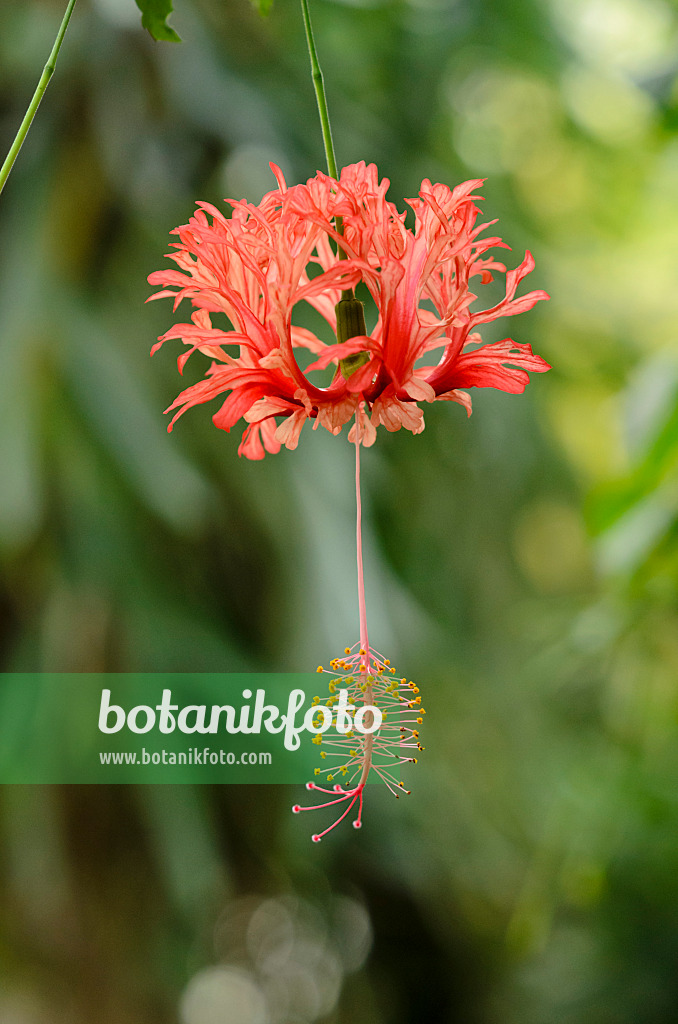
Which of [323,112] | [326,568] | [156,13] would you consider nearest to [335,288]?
[323,112]

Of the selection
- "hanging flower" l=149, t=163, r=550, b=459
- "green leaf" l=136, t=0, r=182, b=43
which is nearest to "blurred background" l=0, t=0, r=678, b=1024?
"hanging flower" l=149, t=163, r=550, b=459

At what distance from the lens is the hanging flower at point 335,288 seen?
0.42 m

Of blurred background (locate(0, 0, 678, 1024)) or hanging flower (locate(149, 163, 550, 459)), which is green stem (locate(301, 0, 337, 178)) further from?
blurred background (locate(0, 0, 678, 1024))

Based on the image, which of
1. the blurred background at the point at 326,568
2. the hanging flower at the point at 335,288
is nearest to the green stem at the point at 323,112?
the hanging flower at the point at 335,288

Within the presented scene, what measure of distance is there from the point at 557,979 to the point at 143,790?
1.27m

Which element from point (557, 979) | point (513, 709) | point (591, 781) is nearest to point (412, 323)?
point (591, 781)

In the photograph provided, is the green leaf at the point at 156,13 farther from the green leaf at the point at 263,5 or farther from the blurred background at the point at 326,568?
the blurred background at the point at 326,568

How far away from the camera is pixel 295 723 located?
1.88 m

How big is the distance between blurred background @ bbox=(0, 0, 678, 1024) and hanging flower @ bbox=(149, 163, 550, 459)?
0.97 metres

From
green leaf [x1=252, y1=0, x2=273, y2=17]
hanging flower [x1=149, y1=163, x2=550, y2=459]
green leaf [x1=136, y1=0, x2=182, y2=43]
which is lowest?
hanging flower [x1=149, y1=163, x2=550, y2=459]

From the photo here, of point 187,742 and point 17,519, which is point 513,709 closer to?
point 187,742

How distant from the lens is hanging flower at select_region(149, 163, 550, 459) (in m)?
0.42

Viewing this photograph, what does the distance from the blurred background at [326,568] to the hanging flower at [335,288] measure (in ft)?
3.20

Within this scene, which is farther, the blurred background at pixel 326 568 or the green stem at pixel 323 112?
the blurred background at pixel 326 568
